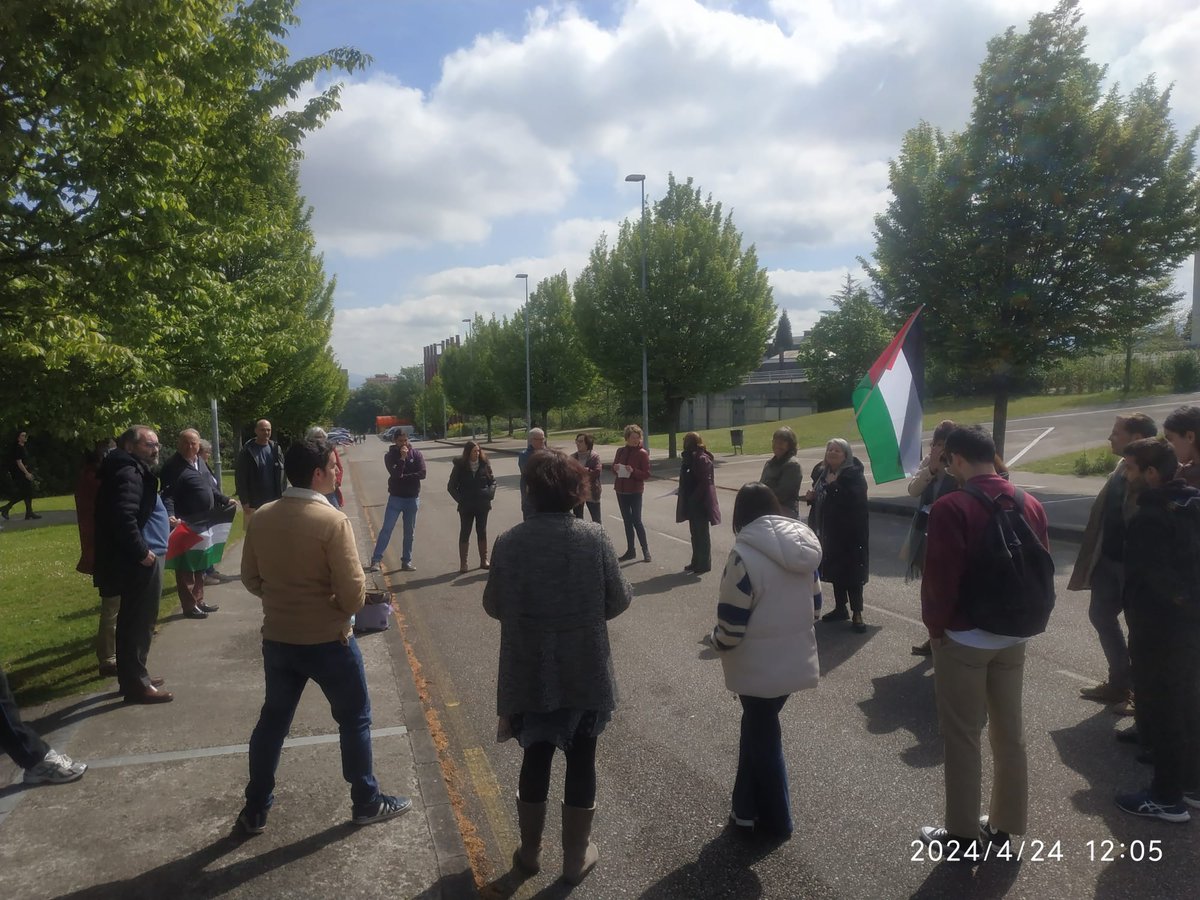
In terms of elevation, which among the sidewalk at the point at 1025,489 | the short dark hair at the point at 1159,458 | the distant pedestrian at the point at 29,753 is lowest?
the sidewalk at the point at 1025,489

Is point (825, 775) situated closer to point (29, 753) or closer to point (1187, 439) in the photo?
point (1187, 439)

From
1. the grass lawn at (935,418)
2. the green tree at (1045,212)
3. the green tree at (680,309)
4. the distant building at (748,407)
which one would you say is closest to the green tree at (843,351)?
the distant building at (748,407)

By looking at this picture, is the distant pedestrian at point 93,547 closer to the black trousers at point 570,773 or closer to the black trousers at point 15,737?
the black trousers at point 15,737

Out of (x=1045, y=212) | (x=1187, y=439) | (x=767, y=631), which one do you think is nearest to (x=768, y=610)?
(x=767, y=631)

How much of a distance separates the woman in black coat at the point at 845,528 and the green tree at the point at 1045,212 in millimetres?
10525

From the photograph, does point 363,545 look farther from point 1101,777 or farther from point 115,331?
point 1101,777

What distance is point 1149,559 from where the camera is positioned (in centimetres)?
387

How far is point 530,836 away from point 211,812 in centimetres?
165

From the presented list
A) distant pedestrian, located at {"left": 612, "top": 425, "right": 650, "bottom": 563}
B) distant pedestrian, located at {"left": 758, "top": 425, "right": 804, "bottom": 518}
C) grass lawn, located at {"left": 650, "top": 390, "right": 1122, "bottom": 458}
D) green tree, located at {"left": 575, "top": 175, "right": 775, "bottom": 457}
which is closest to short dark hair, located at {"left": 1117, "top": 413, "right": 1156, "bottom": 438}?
distant pedestrian, located at {"left": 758, "top": 425, "right": 804, "bottom": 518}

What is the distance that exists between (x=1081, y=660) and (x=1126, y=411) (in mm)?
28227

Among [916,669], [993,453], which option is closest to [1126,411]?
[916,669]

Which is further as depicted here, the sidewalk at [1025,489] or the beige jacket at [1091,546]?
the sidewalk at [1025,489]

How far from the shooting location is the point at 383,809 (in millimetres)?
3980

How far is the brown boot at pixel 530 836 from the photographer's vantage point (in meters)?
3.48
